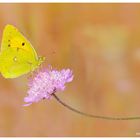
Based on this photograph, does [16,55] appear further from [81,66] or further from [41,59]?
[81,66]

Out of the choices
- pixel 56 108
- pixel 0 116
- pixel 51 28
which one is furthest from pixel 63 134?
pixel 51 28

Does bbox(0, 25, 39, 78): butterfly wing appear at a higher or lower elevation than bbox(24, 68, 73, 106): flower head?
higher

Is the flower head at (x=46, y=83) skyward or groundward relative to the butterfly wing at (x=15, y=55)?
groundward

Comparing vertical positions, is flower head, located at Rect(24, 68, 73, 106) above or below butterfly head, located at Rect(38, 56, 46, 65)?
below

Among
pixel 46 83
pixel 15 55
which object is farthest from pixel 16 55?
pixel 46 83

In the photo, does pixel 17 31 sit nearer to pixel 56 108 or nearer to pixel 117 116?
pixel 56 108
